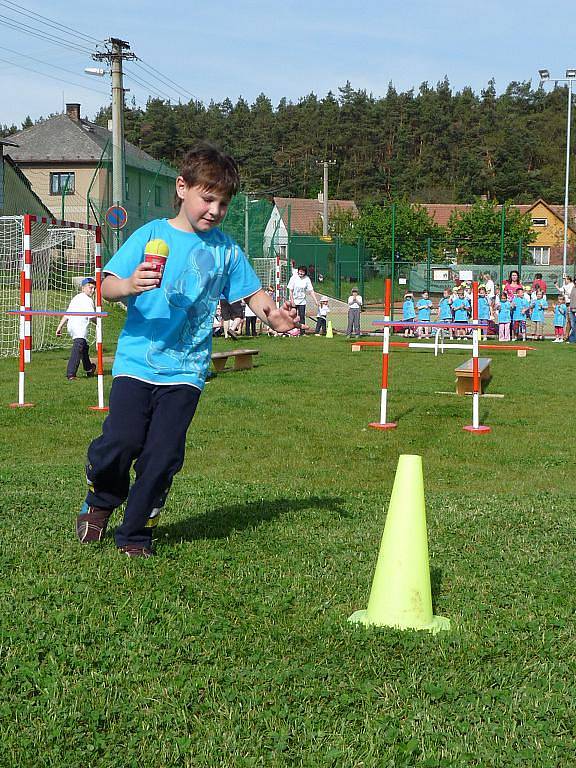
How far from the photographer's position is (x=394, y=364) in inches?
849

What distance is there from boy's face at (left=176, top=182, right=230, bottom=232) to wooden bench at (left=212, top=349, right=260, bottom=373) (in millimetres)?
12496

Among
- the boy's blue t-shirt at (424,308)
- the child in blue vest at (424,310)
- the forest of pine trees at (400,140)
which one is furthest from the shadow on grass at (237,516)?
the forest of pine trees at (400,140)

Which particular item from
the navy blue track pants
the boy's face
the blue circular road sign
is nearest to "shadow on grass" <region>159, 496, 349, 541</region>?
the navy blue track pants

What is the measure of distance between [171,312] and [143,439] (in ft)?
2.26

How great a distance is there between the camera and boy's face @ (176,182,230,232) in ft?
16.3

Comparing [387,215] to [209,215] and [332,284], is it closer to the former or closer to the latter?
[332,284]

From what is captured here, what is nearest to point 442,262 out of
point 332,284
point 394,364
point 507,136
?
point 332,284

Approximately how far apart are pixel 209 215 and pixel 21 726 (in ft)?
9.04

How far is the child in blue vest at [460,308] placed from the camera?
2647cm

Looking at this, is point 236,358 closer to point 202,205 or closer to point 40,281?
point 40,281

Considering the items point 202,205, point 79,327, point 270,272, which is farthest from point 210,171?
point 270,272

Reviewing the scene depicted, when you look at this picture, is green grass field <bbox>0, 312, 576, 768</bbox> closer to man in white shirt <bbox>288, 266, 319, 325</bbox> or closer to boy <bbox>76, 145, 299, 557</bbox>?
boy <bbox>76, 145, 299, 557</bbox>

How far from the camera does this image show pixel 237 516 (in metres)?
6.34

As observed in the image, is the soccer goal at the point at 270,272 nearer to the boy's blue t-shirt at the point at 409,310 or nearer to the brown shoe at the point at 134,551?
the boy's blue t-shirt at the point at 409,310
